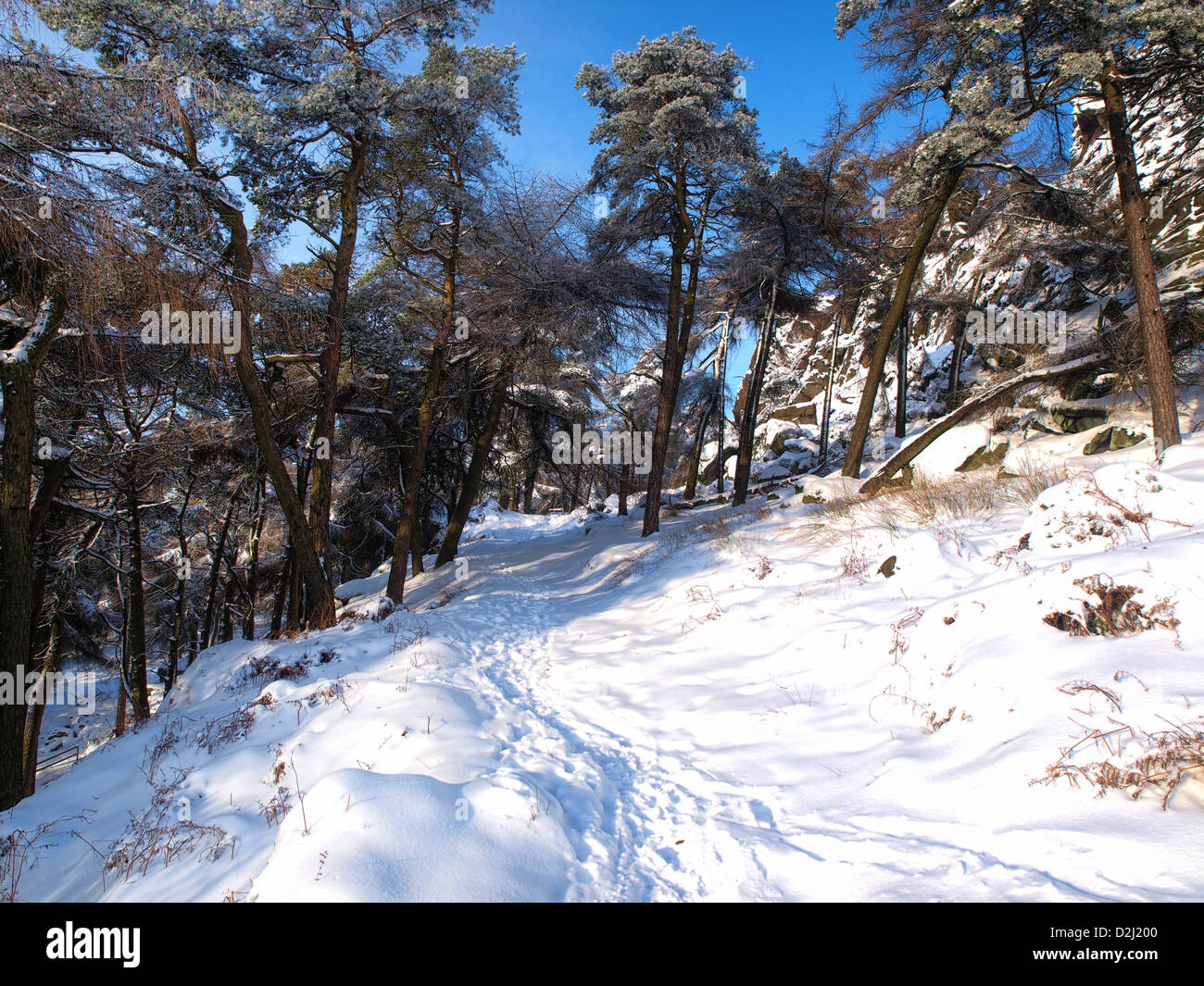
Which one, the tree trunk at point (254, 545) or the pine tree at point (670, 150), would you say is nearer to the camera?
the pine tree at point (670, 150)

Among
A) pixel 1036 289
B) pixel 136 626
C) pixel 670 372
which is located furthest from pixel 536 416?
pixel 1036 289

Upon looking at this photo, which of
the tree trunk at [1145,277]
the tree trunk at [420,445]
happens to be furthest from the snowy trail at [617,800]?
the tree trunk at [1145,277]

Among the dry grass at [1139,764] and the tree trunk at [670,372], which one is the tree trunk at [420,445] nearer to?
the tree trunk at [670,372]

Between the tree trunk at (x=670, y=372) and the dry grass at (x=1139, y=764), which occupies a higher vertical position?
the tree trunk at (x=670, y=372)

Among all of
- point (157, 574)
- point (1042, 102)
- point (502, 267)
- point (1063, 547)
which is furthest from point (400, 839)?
point (157, 574)

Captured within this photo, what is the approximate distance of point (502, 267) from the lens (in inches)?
487
